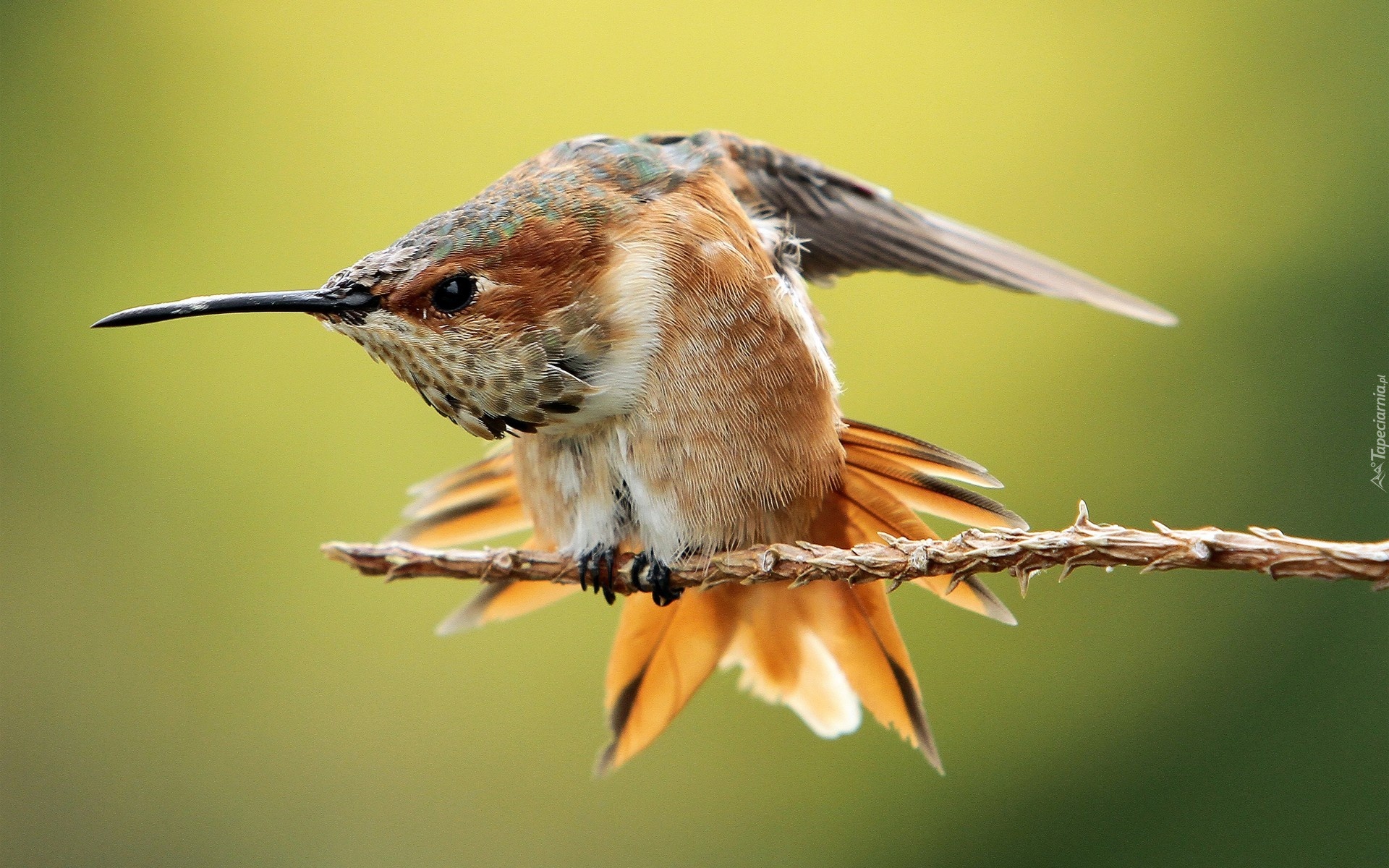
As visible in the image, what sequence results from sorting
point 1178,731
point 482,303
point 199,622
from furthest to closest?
point 199,622 < point 1178,731 < point 482,303

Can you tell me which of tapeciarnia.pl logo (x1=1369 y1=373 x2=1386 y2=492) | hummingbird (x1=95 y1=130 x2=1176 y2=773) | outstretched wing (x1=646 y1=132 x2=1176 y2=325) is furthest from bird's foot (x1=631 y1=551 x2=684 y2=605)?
tapeciarnia.pl logo (x1=1369 y1=373 x2=1386 y2=492)

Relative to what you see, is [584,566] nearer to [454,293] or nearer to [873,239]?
[454,293]

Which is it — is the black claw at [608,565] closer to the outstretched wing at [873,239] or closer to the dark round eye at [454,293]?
the dark round eye at [454,293]

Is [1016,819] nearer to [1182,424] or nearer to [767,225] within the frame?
[1182,424]

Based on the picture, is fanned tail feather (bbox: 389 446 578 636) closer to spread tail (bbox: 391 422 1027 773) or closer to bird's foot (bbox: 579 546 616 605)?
spread tail (bbox: 391 422 1027 773)

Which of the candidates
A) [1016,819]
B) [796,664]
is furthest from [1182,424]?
[796,664]

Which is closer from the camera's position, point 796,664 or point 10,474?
point 796,664
